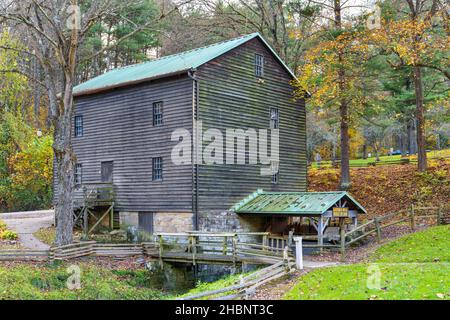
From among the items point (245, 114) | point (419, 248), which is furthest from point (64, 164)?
point (419, 248)

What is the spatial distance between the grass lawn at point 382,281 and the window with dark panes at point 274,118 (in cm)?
1056

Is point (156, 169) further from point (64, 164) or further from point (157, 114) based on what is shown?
point (64, 164)

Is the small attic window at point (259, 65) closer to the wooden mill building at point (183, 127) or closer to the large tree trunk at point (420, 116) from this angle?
the wooden mill building at point (183, 127)

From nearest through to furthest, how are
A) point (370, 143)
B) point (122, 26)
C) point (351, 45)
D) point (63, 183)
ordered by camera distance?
point (63, 183), point (351, 45), point (122, 26), point (370, 143)

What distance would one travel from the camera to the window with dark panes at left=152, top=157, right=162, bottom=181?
79.1ft

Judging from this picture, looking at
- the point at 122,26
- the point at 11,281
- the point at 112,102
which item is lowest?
the point at 11,281

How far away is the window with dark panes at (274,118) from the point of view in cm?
2702

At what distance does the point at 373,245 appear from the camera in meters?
21.5

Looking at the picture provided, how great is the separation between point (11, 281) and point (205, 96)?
38.4 ft

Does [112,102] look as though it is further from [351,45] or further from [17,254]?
[351,45]

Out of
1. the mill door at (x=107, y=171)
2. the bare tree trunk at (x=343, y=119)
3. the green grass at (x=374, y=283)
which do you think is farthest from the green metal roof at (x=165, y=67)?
the green grass at (x=374, y=283)

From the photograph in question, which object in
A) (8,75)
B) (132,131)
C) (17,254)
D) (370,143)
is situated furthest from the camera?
(370,143)

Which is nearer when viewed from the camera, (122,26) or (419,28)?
(419,28)
